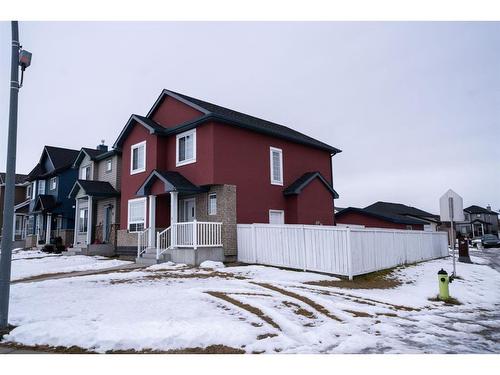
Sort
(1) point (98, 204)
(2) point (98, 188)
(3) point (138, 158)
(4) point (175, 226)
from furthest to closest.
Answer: (1) point (98, 204), (2) point (98, 188), (3) point (138, 158), (4) point (175, 226)

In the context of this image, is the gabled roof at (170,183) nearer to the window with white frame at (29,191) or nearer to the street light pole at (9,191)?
the street light pole at (9,191)

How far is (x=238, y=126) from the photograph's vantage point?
18281 millimetres

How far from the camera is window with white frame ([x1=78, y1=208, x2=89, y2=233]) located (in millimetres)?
25869

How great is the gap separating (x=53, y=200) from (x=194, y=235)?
20.9m

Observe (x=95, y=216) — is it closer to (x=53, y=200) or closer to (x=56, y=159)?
(x=53, y=200)

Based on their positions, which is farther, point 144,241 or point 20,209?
point 20,209

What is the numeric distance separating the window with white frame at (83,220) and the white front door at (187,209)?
31.9 ft

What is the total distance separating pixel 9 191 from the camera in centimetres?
702

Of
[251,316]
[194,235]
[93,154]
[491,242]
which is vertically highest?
[93,154]

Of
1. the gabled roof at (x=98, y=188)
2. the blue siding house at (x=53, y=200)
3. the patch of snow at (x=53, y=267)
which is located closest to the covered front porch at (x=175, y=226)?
the patch of snow at (x=53, y=267)

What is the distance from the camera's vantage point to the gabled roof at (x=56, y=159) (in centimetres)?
3176

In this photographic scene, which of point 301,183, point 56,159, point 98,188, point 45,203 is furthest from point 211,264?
point 56,159

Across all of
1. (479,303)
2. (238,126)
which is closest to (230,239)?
(238,126)

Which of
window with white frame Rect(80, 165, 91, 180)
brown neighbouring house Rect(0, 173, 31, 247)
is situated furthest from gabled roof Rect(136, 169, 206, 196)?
brown neighbouring house Rect(0, 173, 31, 247)
